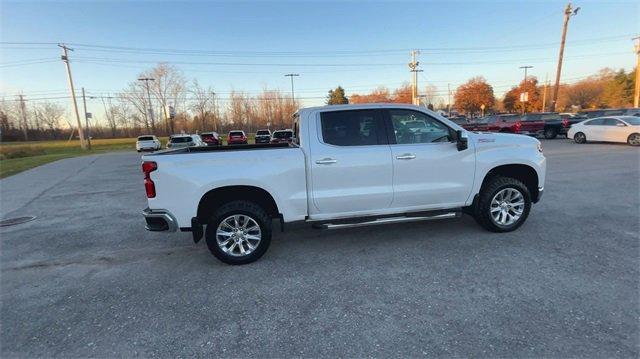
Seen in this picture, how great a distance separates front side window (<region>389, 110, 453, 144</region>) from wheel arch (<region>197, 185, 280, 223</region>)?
6.42ft

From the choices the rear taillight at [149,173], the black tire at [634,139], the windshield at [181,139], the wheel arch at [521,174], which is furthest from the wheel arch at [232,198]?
the windshield at [181,139]

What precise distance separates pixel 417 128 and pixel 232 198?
2680 millimetres

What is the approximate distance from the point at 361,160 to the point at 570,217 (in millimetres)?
4001

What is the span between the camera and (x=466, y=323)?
9.62ft

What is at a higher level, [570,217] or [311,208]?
[311,208]

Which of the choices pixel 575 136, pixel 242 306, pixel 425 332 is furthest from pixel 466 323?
pixel 575 136

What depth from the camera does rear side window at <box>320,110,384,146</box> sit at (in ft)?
14.8

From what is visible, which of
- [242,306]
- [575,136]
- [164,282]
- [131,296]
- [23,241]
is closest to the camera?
[242,306]

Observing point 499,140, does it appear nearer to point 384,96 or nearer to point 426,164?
point 426,164

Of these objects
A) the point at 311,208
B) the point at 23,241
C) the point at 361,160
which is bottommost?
the point at 23,241

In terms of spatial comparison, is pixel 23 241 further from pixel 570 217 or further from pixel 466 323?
pixel 570 217

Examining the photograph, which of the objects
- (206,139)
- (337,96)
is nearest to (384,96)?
(337,96)

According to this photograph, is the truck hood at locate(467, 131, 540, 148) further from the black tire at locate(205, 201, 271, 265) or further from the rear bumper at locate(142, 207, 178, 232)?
the rear bumper at locate(142, 207, 178, 232)

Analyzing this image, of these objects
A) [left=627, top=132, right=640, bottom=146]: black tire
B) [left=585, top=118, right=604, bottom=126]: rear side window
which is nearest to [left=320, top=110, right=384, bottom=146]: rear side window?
[left=627, top=132, right=640, bottom=146]: black tire
